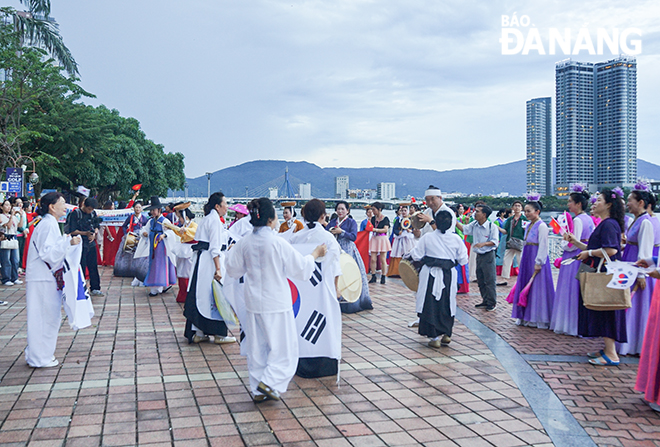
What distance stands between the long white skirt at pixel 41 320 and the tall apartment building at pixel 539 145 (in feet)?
360

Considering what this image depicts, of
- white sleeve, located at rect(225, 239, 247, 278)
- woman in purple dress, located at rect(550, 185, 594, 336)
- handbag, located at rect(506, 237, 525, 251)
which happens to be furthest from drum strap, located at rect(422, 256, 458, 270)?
handbag, located at rect(506, 237, 525, 251)

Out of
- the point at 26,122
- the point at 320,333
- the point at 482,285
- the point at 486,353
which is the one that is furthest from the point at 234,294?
the point at 26,122

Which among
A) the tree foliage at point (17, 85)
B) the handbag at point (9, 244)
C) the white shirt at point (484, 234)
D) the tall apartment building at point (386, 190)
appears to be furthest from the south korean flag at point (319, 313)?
the tall apartment building at point (386, 190)

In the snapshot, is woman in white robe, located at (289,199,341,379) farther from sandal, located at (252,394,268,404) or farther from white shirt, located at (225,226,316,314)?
sandal, located at (252,394,268,404)

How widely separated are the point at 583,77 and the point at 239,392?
89444mm

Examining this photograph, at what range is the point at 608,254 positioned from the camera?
5.42m

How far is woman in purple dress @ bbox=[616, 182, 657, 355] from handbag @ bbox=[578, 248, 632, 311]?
1.64 ft

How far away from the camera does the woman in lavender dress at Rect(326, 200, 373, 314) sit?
8.22m

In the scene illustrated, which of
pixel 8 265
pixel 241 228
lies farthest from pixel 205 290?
pixel 8 265

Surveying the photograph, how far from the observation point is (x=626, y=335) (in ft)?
18.4

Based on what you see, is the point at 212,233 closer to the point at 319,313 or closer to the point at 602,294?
the point at 319,313

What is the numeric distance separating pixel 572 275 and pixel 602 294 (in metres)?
1.48

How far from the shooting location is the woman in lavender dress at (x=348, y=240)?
324 inches

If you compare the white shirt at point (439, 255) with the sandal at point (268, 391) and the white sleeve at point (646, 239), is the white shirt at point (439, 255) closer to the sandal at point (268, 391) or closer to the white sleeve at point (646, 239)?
the white sleeve at point (646, 239)
